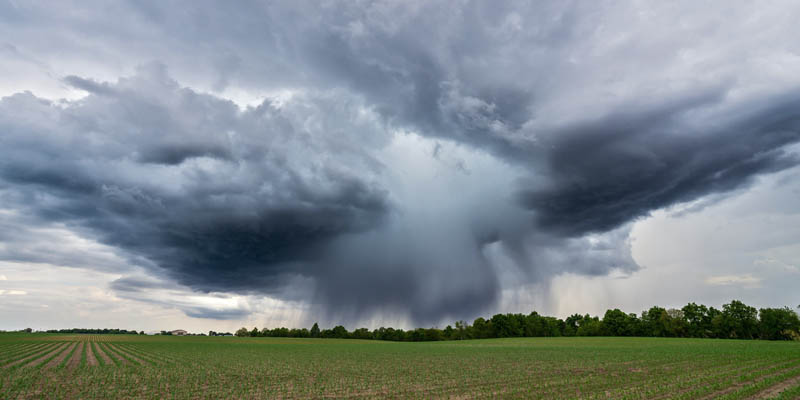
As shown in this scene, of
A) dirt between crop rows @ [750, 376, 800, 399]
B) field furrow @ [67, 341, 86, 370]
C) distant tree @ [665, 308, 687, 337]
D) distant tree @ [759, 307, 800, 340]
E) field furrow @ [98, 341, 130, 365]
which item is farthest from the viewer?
distant tree @ [665, 308, 687, 337]

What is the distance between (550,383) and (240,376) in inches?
1093

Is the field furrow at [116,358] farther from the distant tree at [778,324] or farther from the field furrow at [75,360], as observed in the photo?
the distant tree at [778,324]

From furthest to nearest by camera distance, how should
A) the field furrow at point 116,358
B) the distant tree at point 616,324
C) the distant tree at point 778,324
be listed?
the distant tree at point 616,324 < the distant tree at point 778,324 < the field furrow at point 116,358

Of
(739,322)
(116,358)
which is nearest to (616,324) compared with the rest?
(739,322)

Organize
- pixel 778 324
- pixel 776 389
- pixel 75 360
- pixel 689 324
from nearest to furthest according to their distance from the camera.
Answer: pixel 776 389 → pixel 75 360 → pixel 778 324 → pixel 689 324

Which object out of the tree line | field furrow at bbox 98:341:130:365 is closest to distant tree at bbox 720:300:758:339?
the tree line

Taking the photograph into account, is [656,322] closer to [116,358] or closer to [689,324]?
[689,324]

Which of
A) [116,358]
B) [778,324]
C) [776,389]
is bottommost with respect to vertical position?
[776,389]

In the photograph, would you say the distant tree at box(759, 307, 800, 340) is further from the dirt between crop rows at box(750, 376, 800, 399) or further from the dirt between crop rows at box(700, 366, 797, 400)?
the dirt between crop rows at box(750, 376, 800, 399)

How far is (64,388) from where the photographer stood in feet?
98.0

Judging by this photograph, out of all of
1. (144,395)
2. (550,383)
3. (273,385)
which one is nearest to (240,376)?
(273,385)

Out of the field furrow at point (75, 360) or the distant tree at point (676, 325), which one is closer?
the field furrow at point (75, 360)

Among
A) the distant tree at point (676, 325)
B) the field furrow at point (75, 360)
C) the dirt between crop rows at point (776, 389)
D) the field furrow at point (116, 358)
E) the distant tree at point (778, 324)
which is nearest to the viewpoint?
the dirt between crop rows at point (776, 389)

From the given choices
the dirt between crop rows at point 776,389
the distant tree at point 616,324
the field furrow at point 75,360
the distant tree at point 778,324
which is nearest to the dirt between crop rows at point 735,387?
the dirt between crop rows at point 776,389
